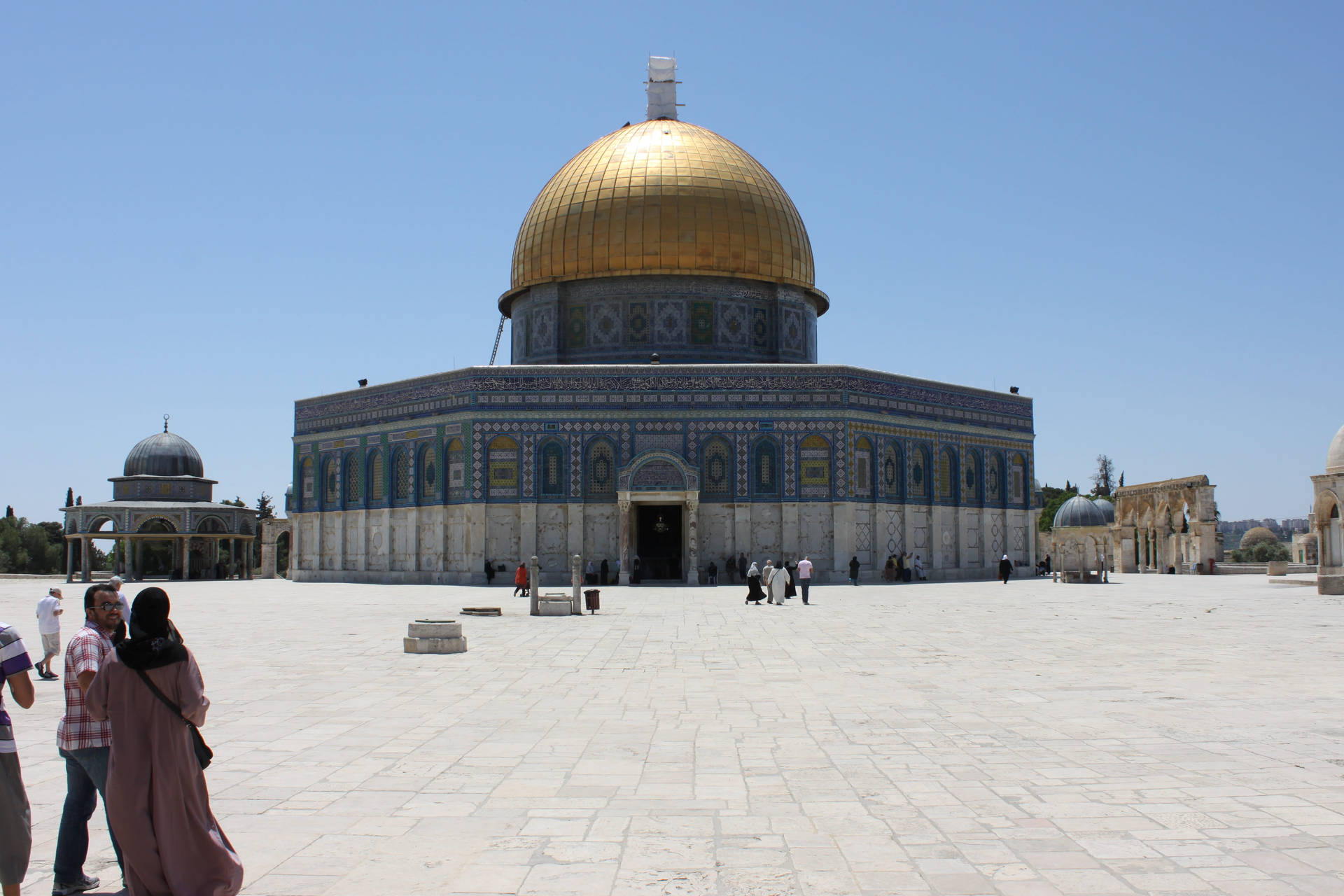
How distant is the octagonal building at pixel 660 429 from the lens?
36219 mm

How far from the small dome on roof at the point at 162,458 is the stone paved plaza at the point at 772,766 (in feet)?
129

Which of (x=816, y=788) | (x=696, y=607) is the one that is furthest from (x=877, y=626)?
(x=816, y=788)

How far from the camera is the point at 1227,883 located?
16.3 feet

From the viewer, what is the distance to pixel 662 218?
40.4 m

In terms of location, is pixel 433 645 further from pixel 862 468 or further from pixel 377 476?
pixel 377 476

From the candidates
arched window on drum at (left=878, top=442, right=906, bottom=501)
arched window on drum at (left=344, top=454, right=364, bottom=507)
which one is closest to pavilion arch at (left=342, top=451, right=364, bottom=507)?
arched window on drum at (left=344, top=454, right=364, bottom=507)

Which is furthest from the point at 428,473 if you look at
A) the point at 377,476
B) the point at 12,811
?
the point at 12,811

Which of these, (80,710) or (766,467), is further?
(766,467)

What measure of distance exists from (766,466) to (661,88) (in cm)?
1850

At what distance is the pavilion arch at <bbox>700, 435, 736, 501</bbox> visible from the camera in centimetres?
3641

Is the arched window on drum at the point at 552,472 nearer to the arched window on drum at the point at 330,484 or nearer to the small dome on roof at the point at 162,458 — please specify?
the arched window on drum at the point at 330,484

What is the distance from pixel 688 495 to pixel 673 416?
2691 mm

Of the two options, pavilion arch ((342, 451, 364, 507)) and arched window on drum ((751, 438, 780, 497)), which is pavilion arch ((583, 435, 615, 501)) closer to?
arched window on drum ((751, 438, 780, 497))

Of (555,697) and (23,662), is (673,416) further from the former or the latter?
(23,662)
